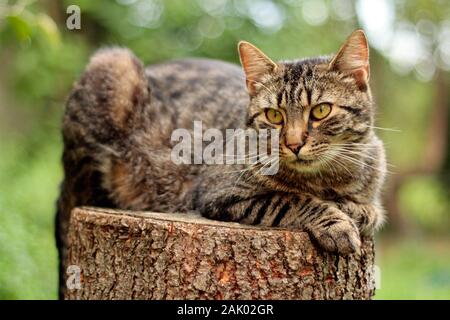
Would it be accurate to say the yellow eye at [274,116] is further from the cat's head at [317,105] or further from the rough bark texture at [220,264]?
the rough bark texture at [220,264]

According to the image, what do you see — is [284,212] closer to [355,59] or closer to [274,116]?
[274,116]

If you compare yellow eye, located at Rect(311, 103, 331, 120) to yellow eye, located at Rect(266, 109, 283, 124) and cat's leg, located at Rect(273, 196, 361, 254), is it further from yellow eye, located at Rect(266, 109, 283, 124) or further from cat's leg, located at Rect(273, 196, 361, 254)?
cat's leg, located at Rect(273, 196, 361, 254)

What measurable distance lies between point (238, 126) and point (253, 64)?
20.4 inches

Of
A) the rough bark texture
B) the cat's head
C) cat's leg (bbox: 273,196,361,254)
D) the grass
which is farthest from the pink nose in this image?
the grass

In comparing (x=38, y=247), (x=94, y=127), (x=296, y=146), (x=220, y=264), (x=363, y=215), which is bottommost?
(x=220, y=264)

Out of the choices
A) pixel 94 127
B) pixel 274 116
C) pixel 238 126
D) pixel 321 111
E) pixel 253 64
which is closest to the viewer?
pixel 321 111

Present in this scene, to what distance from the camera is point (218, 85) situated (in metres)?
4.48

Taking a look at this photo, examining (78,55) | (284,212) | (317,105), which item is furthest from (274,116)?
(78,55)

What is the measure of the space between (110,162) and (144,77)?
2.18 ft

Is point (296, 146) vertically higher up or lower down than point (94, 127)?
lower down

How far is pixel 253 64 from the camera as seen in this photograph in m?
3.44

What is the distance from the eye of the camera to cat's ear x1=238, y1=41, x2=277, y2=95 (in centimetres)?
339

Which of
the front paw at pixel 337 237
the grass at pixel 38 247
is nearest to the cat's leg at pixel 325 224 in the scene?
the front paw at pixel 337 237

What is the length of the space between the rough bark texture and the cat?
0.15 meters
